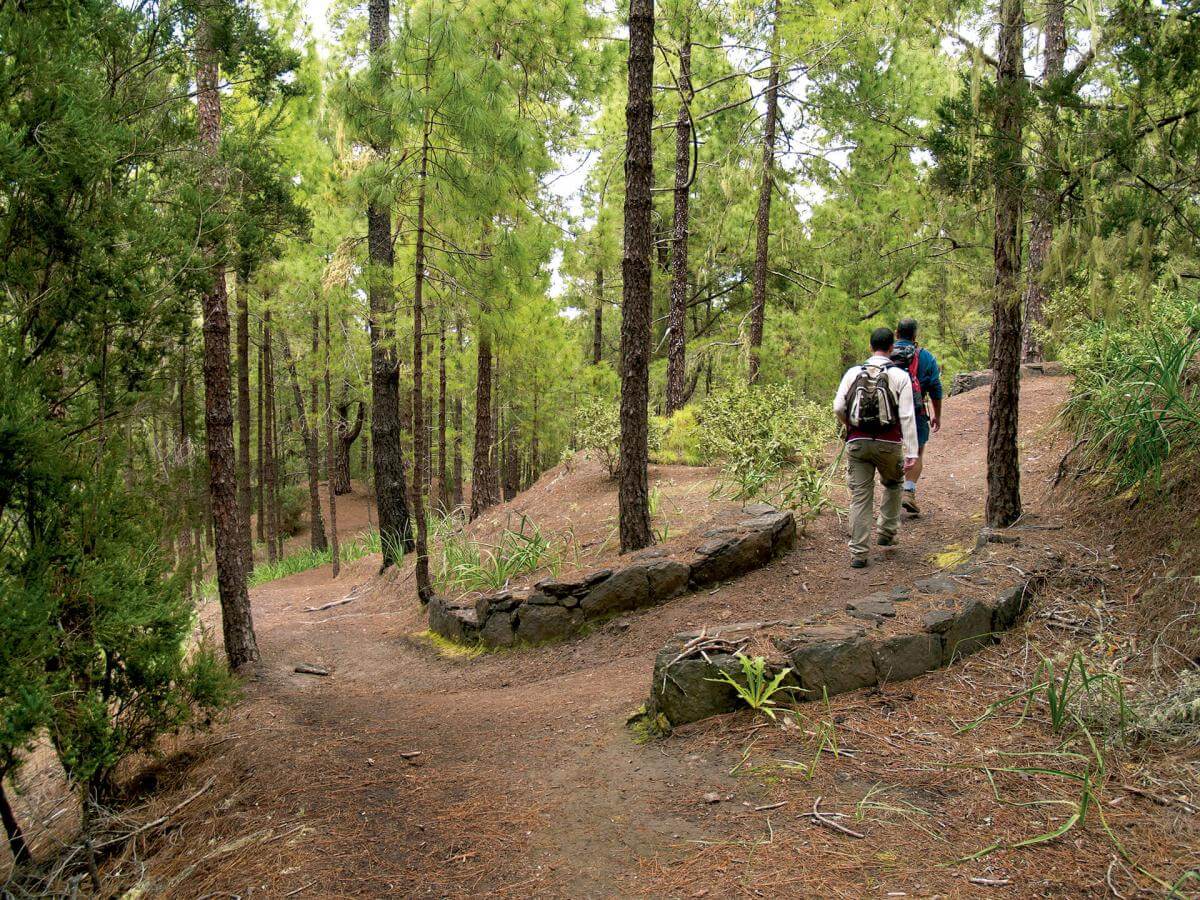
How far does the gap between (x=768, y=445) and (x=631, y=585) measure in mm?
2990

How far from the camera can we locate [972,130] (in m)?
4.23

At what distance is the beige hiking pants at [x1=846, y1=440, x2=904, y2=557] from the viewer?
5.79 m

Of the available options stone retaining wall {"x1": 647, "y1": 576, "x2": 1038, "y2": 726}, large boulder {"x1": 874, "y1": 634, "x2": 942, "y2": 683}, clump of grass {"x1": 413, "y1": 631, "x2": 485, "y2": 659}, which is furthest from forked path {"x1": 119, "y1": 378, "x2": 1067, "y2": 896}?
large boulder {"x1": 874, "y1": 634, "x2": 942, "y2": 683}

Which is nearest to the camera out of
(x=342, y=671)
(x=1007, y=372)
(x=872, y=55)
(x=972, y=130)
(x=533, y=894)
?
(x=533, y=894)

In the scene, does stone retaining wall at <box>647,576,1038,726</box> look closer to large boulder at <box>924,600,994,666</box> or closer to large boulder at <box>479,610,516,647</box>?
large boulder at <box>924,600,994,666</box>

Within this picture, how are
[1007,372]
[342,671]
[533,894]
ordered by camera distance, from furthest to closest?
[342,671] < [1007,372] < [533,894]

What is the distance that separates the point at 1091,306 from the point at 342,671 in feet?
23.1

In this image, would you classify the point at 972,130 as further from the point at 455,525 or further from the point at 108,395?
the point at 455,525

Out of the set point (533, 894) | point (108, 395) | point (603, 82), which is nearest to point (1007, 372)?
point (533, 894)

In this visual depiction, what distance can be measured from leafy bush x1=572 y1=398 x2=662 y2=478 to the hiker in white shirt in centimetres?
412

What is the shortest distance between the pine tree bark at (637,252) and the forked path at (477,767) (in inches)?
61.2

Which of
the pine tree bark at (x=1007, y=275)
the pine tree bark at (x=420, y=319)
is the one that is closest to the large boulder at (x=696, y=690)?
the pine tree bark at (x=1007, y=275)

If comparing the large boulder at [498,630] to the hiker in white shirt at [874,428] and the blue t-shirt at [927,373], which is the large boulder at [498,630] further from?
the blue t-shirt at [927,373]

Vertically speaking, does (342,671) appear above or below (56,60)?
below
